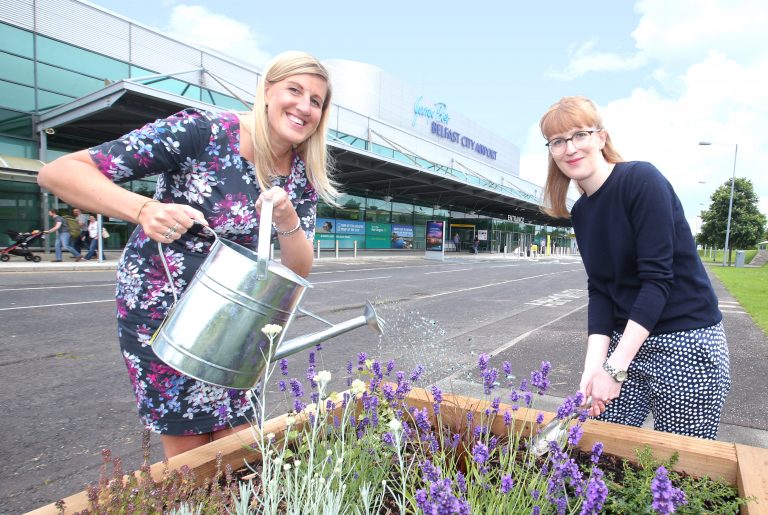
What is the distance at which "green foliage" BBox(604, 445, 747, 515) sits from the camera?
1092 mm

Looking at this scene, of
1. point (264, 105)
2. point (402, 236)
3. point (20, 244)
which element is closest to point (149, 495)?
point (264, 105)

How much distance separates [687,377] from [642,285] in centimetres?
38

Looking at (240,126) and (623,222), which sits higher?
(240,126)

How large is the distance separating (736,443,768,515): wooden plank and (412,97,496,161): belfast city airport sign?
4024cm

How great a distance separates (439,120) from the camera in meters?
43.1

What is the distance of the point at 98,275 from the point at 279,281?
12.0 meters

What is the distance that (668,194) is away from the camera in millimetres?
1365

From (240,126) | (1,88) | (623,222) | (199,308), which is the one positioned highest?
(1,88)

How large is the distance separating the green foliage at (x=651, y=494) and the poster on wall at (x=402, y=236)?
28.4 metres

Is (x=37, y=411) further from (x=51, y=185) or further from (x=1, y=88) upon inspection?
(x=1, y=88)

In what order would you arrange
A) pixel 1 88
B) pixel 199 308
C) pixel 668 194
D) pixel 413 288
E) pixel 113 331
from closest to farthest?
1. pixel 199 308
2. pixel 668 194
3. pixel 113 331
4. pixel 413 288
5. pixel 1 88

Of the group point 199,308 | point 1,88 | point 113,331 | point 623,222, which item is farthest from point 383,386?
point 1,88

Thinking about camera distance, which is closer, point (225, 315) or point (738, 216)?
point (225, 315)

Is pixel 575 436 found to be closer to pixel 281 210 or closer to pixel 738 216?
pixel 281 210
